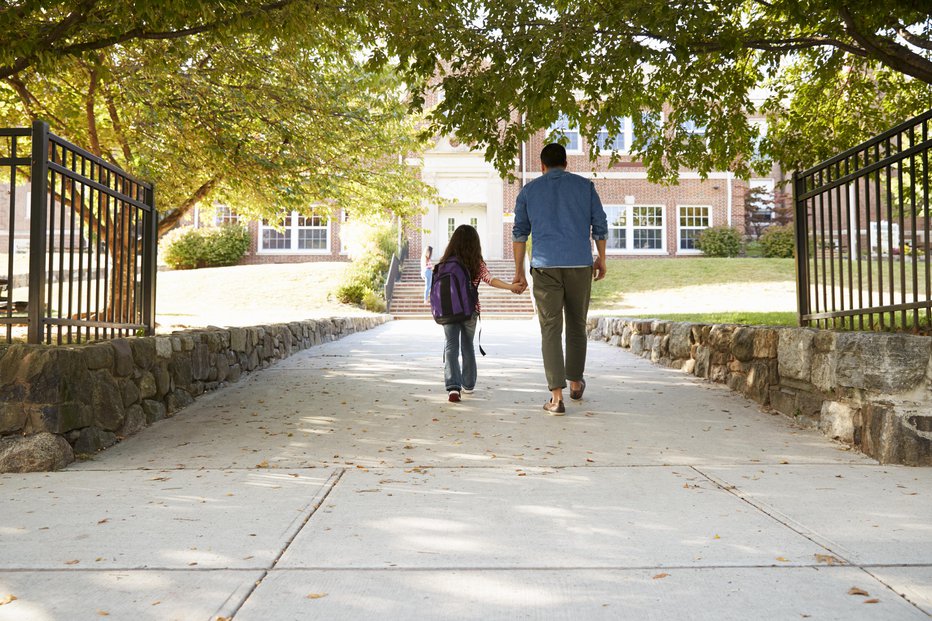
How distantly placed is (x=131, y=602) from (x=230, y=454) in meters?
2.24

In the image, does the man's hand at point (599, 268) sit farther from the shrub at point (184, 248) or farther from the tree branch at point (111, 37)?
the shrub at point (184, 248)

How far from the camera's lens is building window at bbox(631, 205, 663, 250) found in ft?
100

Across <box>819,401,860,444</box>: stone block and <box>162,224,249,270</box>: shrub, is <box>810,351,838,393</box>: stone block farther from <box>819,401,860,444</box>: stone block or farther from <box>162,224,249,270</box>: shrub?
<box>162,224,249,270</box>: shrub

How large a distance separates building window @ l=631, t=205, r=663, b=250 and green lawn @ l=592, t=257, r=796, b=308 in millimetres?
3233

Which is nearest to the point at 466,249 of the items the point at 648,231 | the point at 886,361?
the point at 886,361

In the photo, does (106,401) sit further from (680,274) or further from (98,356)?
(680,274)

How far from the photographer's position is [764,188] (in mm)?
33500

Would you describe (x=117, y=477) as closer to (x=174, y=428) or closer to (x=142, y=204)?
(x=174, y=428)

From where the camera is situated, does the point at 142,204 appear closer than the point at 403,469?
No

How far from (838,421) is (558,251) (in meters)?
2.17

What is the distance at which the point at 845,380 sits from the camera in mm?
4637

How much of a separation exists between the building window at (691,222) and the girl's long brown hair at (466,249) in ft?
84.5

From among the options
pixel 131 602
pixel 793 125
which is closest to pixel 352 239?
pixel 793 125

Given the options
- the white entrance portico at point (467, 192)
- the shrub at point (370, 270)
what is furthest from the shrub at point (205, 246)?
the shrub at point (370, 270)
